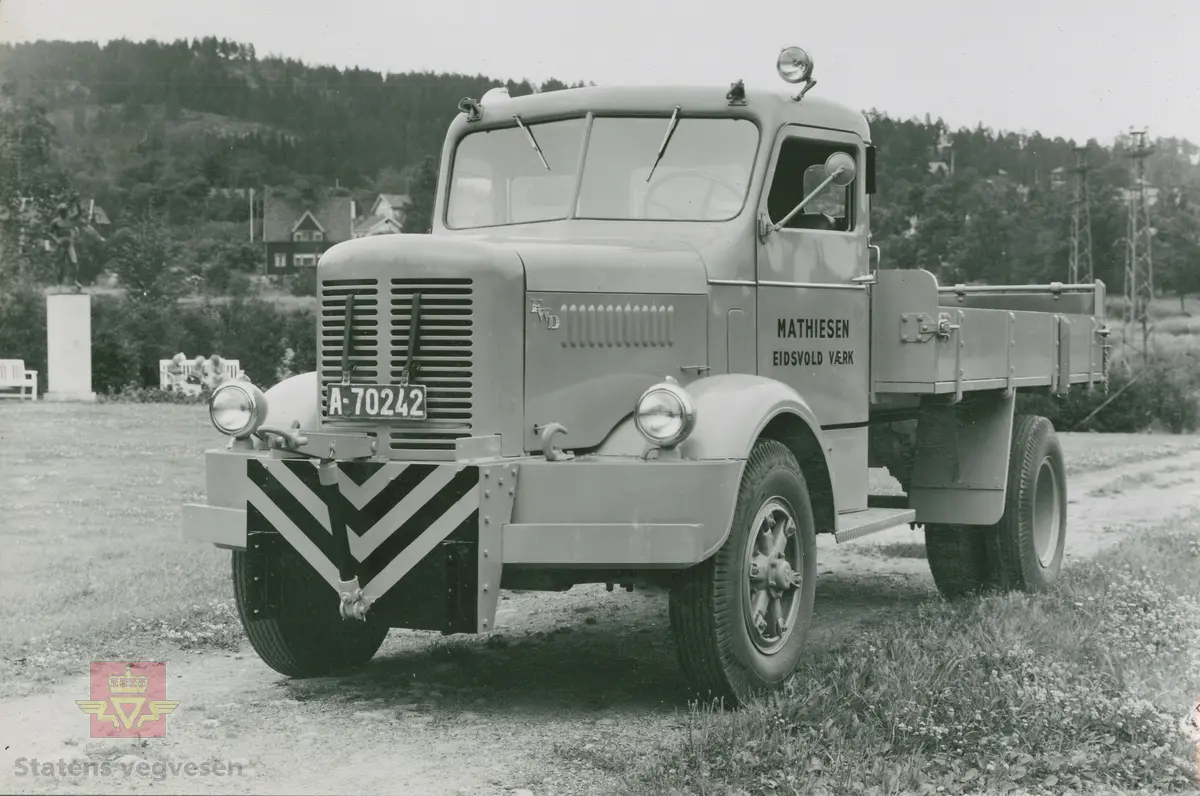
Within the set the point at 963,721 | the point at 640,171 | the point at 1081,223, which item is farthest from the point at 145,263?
the point at 963,721

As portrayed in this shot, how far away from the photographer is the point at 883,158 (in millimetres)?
30203

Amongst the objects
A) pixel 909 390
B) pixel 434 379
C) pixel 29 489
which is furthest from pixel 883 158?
pixel 434 379

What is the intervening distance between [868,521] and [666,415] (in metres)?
2.06

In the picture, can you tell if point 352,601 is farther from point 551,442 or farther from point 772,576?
point 772,576

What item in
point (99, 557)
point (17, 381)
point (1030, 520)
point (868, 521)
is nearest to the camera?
point (868, 521)

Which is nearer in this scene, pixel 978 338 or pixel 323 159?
pixel 978 338

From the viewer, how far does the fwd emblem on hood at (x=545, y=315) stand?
19.3 feet

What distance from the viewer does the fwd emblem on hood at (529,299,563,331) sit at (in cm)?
588

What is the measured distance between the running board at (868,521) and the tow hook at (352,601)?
2446 mm

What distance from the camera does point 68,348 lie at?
24297mm

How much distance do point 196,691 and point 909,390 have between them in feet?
12.6

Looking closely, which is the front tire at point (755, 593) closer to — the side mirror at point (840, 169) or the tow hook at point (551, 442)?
the tow hook at point (551, 442)

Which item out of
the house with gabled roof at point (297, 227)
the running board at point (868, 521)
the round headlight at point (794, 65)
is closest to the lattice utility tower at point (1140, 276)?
the house with gabled roof at point (297, 227)

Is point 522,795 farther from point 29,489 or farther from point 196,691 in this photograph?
point 29,489
